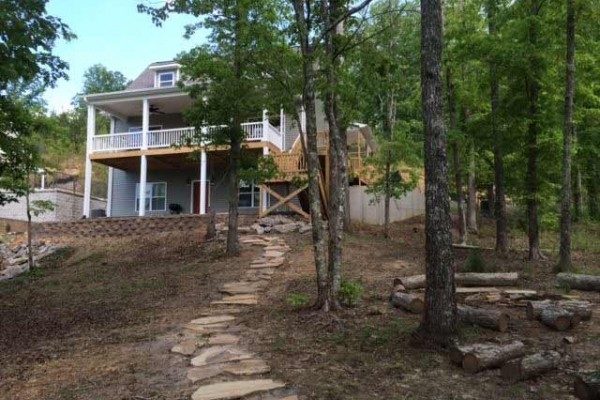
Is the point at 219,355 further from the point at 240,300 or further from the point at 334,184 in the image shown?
the point at 240,300

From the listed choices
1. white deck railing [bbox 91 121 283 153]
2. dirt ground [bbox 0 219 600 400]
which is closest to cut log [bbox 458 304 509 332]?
dirt ground [bbox 0 219 600 400]

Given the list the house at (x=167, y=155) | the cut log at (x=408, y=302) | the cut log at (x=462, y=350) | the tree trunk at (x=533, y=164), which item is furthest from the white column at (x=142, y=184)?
the cut log at (x=462, y=350)

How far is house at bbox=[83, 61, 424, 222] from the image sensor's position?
1941 cm

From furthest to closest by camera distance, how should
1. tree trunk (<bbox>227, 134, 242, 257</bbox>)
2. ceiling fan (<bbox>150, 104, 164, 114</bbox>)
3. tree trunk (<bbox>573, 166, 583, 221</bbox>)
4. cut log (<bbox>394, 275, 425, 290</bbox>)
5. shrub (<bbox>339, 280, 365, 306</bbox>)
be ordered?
ceiling fan (<bbox>150, 104, 164, 114</bbox>), tree trunk (<bbox>573, 166, 583, 221</bbox>), tree trunk (<bbox>227, 134, 242, 257</bbox>), cut log (<bbox>394, 275, 425, 290</bbox>), shrub (<bbox>339, 280, 365, 306</bbox>)

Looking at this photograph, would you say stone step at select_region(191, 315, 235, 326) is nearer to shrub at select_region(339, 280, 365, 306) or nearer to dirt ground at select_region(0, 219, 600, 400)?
dirt ground at select_region(0, 219, 600, 400)

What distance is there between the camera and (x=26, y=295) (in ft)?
36.6

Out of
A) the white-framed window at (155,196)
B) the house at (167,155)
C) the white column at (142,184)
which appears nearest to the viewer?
the house at (167,155)

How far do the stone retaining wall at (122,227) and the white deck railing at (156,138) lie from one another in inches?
132

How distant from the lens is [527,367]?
443cm

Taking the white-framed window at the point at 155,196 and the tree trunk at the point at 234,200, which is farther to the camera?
the white-framed window at the point at 155,196

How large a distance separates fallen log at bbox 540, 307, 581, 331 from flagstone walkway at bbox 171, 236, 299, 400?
3441mm

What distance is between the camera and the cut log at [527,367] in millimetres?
4414

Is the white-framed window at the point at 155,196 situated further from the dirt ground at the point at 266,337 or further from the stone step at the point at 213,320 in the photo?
the stone step at the point at 213,320

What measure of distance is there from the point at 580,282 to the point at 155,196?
19.3 m
